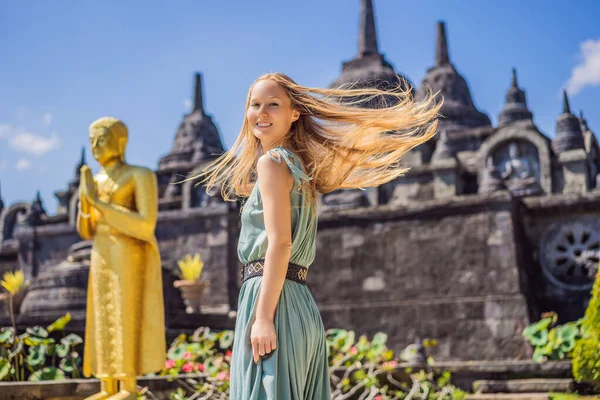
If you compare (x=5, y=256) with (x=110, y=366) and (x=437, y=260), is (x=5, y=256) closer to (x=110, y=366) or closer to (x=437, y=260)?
(x=437, y=260)

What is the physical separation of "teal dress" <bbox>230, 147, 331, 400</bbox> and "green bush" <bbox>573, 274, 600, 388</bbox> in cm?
566

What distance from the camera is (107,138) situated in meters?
7.21

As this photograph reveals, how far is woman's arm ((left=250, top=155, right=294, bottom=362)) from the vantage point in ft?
11.6

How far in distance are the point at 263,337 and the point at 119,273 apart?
3.53 metres

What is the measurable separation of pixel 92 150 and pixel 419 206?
10.00m

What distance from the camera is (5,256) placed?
77.3 feet

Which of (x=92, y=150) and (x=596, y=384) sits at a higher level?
(x=92, y=150)

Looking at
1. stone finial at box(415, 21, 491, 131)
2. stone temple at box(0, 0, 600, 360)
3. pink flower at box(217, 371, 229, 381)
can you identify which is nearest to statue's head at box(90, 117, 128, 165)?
pink flower at box(217, 371, 229, 381)

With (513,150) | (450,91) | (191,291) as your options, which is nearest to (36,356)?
(191,291)

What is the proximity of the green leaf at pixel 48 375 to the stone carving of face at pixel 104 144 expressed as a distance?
284cm

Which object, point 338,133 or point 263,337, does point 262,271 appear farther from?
point 338,133

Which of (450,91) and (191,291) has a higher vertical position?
(450,91)

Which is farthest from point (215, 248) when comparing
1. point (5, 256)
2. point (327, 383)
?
point (327, 383)

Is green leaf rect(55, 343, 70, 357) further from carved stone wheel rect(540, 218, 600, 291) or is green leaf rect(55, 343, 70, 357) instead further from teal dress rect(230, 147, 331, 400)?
carved stone wheel rect(540, 218, 600, 291)
